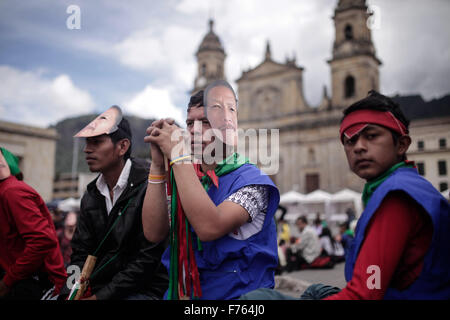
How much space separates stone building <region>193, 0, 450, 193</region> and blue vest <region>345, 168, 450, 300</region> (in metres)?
27.2

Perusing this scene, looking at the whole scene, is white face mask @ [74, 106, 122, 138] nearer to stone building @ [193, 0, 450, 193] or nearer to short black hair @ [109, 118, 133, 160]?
short black hair @ [109, 118, 133, 160]

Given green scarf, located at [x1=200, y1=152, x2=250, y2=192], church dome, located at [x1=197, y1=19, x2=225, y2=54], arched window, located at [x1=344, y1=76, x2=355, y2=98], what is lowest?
green scarf, located at [x1=200, y1=152, x2=250, y2=192]

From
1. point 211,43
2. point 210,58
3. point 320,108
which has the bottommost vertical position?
point 320,108

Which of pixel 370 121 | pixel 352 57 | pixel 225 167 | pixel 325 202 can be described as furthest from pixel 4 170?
pixel 352 57

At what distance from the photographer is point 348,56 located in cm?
3070

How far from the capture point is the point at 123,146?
8.05 ft

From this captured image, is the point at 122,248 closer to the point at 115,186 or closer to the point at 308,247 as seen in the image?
the point at 115,186

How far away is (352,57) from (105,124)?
31869 mm

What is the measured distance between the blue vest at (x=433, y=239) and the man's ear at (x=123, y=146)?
5.71 feet

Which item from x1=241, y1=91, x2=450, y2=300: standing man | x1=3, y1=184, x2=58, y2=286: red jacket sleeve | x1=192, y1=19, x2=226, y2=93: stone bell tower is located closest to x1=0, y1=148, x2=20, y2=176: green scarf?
x1=3, y1=184, x2=58, y2=286: red jacket sleeve

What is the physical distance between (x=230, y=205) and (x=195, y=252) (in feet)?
1.11

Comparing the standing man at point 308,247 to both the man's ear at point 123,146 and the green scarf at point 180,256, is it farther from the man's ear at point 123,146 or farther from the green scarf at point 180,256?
the green scarf at point 180,256

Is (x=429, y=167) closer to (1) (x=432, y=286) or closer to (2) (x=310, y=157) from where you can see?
(2) (x=310, y=157)

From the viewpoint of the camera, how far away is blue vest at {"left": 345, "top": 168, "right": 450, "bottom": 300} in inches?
43.9
